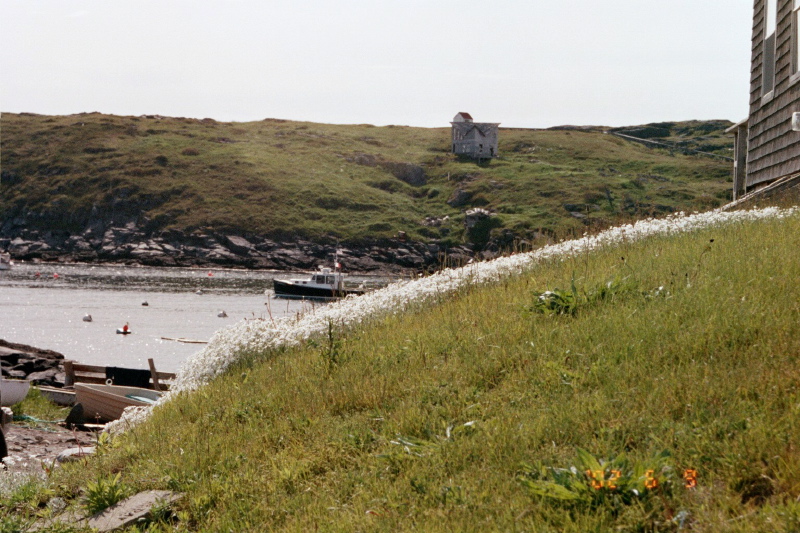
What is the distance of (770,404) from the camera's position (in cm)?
486

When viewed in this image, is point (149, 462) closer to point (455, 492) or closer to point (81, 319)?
point (455, 492)

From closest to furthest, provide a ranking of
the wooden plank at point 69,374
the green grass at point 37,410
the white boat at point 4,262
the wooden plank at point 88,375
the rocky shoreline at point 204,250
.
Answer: the green grass at point 37,410 → the wooden plank at point 88,375 → the wooden plank at point 69,374 → the white boat at point 4,262 → the rocky shoreline at point 204,250

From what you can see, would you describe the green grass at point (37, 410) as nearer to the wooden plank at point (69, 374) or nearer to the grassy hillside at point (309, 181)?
the wooden plank at point (69, 374)

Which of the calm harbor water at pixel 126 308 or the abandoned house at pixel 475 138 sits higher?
the abandoned house at pixel 475 138

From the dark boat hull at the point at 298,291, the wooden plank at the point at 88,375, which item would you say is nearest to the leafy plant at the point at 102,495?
the wooden plank at the point at 88,375

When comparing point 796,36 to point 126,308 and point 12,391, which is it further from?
point 126,308

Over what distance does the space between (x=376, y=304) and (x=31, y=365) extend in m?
17.3

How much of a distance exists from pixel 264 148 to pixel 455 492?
6162 inches

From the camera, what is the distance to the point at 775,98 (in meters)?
16.8

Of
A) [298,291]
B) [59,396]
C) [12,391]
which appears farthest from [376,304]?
[298,291]

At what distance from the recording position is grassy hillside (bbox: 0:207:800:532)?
437 centimetres

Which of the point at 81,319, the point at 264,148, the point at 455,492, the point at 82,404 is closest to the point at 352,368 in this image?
the point at 455,492

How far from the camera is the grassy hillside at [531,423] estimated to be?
437cm

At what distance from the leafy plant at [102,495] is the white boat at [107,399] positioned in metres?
12.7
